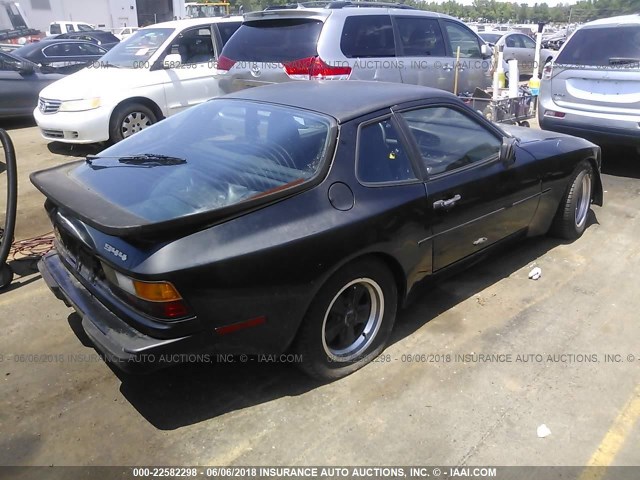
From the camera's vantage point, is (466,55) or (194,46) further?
(466,55)

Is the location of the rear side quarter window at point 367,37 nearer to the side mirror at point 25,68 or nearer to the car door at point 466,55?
the car door at point 466,55

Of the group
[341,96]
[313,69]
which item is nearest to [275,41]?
[313,69]

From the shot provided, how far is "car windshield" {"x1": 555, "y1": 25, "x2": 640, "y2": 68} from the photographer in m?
6.24

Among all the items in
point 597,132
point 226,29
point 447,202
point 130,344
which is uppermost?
point 226,29

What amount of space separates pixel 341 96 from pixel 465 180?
96 cm

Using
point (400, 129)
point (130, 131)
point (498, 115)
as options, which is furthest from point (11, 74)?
point (400, 129)

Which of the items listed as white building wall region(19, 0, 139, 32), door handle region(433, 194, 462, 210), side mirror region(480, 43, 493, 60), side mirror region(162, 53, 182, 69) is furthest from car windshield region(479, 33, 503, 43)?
white building wall region(19, 0, 139, 32)

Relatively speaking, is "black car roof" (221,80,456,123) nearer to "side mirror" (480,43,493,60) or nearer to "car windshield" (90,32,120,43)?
"side mirror" (480,43,493,60)

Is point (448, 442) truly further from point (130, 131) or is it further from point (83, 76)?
point (83, 76)

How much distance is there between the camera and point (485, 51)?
8547 mm

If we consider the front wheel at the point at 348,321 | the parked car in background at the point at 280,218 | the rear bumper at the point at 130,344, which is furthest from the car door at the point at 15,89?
the front wheel at the point at 348,321

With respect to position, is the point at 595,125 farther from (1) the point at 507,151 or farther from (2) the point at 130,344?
(2) the point at 130,344

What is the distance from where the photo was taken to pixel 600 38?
6.61 m

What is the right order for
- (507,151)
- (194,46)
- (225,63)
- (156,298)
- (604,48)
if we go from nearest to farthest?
(156,298) → (507,151) → (604,48) → (225,63) → (194,46)
